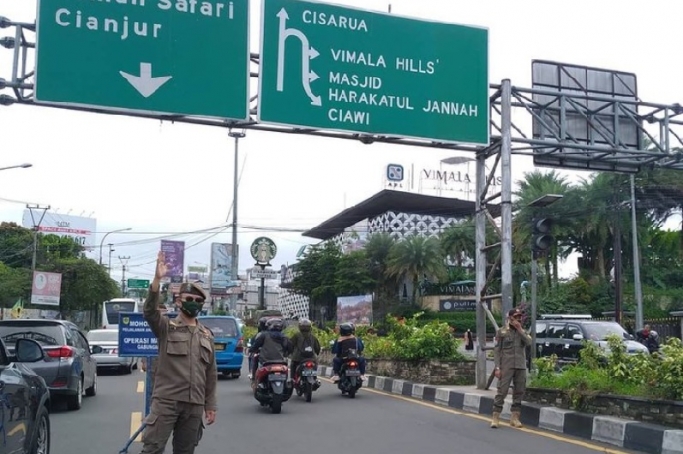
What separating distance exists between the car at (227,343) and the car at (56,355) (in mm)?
6645

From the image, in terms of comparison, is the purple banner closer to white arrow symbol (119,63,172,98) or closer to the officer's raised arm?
white arrow symbol (119,63,172,98)

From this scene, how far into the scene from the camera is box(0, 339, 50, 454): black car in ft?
18.4

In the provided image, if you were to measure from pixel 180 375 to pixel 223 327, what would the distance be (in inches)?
603

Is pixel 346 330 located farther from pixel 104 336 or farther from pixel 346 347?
pixel 104 336

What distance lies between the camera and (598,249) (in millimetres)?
52625

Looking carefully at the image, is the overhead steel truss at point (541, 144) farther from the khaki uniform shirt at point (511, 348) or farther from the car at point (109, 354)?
the car at point (109, 354)

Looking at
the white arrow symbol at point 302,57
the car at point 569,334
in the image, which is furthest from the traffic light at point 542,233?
the car at point 569,334

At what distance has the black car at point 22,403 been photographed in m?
5.62

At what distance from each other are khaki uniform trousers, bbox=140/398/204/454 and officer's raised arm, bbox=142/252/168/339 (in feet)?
1.66

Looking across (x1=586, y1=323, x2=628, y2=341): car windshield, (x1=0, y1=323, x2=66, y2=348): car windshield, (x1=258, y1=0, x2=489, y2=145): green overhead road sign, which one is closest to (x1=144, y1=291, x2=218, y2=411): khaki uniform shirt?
(x1=258, y1=0, x2=489, y2=145): green overhead road sign

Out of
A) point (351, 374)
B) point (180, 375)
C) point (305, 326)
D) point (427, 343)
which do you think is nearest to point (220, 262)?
point (427, 343)

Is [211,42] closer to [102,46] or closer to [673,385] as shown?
[102,46]

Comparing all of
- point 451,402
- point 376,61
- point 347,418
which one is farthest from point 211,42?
point 451,402

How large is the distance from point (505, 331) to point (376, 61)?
4930mm
